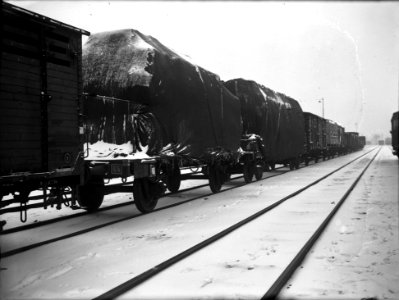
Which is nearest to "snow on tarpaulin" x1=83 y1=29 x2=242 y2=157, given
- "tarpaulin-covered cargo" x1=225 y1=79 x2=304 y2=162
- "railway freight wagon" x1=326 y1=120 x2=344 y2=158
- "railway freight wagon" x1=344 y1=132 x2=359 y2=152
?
"tarpaulin-covered cargo" x1=225 y1=79 x2=304 y2=162

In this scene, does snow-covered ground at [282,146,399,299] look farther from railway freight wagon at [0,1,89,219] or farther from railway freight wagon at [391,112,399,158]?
railway freight wagon at [391,112,399,158]

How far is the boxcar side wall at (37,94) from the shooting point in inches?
194

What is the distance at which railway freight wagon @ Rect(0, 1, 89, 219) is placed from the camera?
16.1ft

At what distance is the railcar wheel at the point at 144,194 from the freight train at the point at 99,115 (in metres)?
0.02

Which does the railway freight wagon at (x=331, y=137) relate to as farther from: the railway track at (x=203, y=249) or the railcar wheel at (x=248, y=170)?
the railway track at (x=203, y=249)

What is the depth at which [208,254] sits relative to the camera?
16.3 feet

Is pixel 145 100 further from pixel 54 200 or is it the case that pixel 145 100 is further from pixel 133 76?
pixel 54 200

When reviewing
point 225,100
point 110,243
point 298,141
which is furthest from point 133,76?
point 298,141

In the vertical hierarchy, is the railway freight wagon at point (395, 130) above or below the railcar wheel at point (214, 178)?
above

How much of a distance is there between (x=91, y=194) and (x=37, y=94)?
348 cm

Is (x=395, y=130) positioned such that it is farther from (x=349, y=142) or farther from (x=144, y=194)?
(x=349, y=142)

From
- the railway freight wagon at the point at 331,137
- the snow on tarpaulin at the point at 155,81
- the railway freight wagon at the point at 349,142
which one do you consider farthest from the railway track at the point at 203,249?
the railway freight wagon at the point at 349,142

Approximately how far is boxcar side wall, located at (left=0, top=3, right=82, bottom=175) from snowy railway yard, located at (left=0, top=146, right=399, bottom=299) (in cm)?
128

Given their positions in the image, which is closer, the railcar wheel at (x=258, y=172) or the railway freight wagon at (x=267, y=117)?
the railcar wheel at (x=258, y=172)
